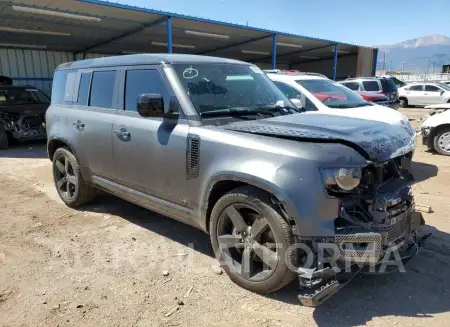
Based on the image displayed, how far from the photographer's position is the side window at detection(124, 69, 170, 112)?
12.1 feet

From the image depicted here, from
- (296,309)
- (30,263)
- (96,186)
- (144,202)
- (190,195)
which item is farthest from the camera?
(96,186)

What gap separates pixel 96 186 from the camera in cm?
479

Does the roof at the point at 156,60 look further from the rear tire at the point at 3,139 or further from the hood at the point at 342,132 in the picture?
the rear tire at the point at 3,139

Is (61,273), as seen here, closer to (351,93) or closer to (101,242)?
(101,242)

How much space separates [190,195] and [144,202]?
0.80 metres

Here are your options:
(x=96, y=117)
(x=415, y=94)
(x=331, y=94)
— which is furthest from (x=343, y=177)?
(x=415, y=94)

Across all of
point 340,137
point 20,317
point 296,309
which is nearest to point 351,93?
point 340,137

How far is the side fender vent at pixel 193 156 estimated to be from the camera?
328 centimetres

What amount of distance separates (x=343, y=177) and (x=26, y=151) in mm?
9941

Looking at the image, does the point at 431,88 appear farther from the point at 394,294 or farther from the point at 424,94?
the point at 394,294

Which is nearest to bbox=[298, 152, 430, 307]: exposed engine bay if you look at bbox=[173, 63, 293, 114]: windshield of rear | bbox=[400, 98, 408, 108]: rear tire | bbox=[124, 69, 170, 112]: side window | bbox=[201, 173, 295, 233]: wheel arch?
bbox=[201, 173, 295, 233]: wheel arch

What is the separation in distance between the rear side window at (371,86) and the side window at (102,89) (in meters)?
11.6

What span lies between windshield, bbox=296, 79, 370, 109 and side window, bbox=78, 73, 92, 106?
4.04 metres

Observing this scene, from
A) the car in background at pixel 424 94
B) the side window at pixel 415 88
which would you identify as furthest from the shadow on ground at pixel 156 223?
the side window at pixel 415 88
